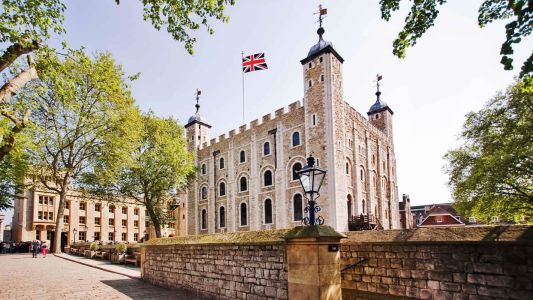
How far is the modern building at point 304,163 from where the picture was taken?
25.9m

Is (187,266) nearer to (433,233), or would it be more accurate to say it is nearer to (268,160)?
(433,233)

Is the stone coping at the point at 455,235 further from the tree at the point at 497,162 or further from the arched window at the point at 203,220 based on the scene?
the arched window at the point at 203,220

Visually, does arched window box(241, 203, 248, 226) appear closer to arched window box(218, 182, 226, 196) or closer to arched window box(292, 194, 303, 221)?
arched window box(218, 182, 226, 196)

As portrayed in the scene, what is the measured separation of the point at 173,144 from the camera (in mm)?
27609

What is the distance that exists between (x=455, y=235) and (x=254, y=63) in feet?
77.7

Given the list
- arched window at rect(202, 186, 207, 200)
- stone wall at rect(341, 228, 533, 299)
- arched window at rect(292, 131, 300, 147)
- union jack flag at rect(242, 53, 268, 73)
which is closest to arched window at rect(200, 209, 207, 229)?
arched window at rect(202, 186, 207, 200)

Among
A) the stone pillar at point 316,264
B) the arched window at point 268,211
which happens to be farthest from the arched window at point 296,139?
the stone pillar at point 316,264

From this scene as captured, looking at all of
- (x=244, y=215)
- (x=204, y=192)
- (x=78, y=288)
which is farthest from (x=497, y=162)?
(x=204, y=192)

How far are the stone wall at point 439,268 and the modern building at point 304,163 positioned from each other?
17.6 meters

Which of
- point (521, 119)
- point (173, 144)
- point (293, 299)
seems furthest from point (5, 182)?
point (521, 119)

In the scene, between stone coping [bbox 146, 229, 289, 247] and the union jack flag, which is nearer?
stone coping [bbox 146, 229, 289, 247]

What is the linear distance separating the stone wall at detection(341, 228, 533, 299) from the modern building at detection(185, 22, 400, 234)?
57.6 ft

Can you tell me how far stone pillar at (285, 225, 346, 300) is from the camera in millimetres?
6000

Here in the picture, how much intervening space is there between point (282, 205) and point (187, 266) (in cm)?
1790
